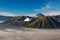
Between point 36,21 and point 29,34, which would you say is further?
point 36,21

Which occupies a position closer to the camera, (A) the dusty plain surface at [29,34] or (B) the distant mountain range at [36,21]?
(A) the dusty plain surface at [29,34]

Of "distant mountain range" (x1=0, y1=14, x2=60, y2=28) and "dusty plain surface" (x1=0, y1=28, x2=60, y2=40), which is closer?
"dusty plain surface" (x1=0, y1=28, x2=60, y2=40)

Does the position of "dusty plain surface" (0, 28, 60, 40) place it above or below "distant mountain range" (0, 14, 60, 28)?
below

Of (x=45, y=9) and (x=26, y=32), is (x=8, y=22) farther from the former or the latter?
(x=45, y=9)

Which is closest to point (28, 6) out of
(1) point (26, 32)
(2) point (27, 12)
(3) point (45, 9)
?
(2) point (27, 12)

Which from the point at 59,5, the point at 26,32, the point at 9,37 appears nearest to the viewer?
the point at 9,37

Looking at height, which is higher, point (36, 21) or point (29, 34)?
point (36, 21)

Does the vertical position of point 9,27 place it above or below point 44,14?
below

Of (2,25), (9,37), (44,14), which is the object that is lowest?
(9,37)
